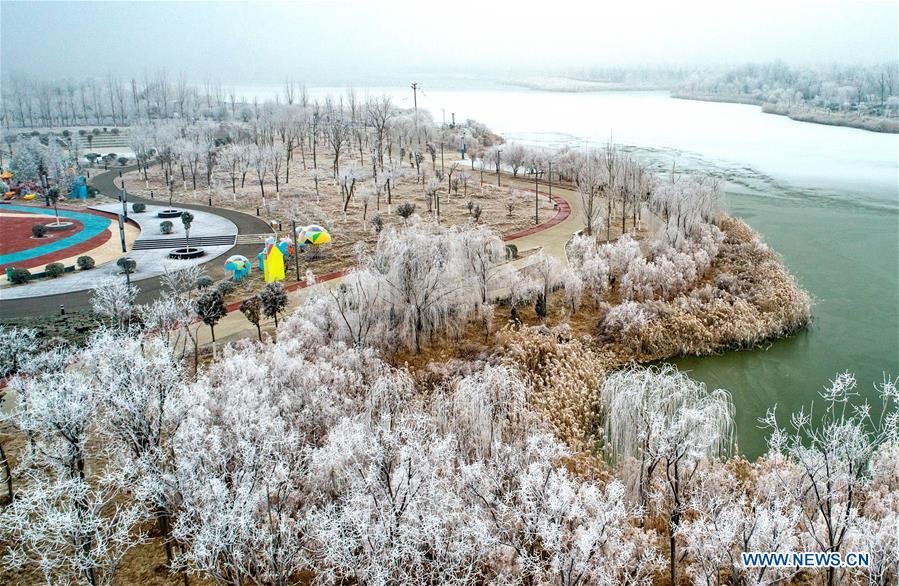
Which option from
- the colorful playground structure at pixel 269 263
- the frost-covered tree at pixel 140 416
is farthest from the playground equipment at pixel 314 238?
the frost-covered tree at pixel 140 416

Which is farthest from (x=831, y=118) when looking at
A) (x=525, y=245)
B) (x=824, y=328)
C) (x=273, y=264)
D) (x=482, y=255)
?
(x=273, y=264)

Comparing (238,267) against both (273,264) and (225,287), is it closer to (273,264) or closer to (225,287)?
(273,264)

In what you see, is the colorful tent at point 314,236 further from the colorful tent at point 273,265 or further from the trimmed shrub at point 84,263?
the trimmed shrub at point 84,263

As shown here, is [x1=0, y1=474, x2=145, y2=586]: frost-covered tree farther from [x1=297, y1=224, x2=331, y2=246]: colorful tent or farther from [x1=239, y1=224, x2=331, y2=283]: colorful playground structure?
[x1=297, y1=224, x2=331, y2=246]: colorful tent

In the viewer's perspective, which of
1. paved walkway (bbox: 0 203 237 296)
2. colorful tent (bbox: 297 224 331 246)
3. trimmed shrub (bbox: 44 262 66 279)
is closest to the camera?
paved walkway (bbox: 0 203 237 296)

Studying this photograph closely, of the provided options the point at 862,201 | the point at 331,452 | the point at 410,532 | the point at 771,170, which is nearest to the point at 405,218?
the point at 331,452

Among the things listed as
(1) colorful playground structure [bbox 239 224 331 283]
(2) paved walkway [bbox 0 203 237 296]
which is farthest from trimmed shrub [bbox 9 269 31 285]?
(1) colorful playground structure [bbox 239 224 331 283]

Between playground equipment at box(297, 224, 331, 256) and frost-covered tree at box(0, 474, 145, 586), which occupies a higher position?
playground equipment at box(297, 224, 331, 256)
